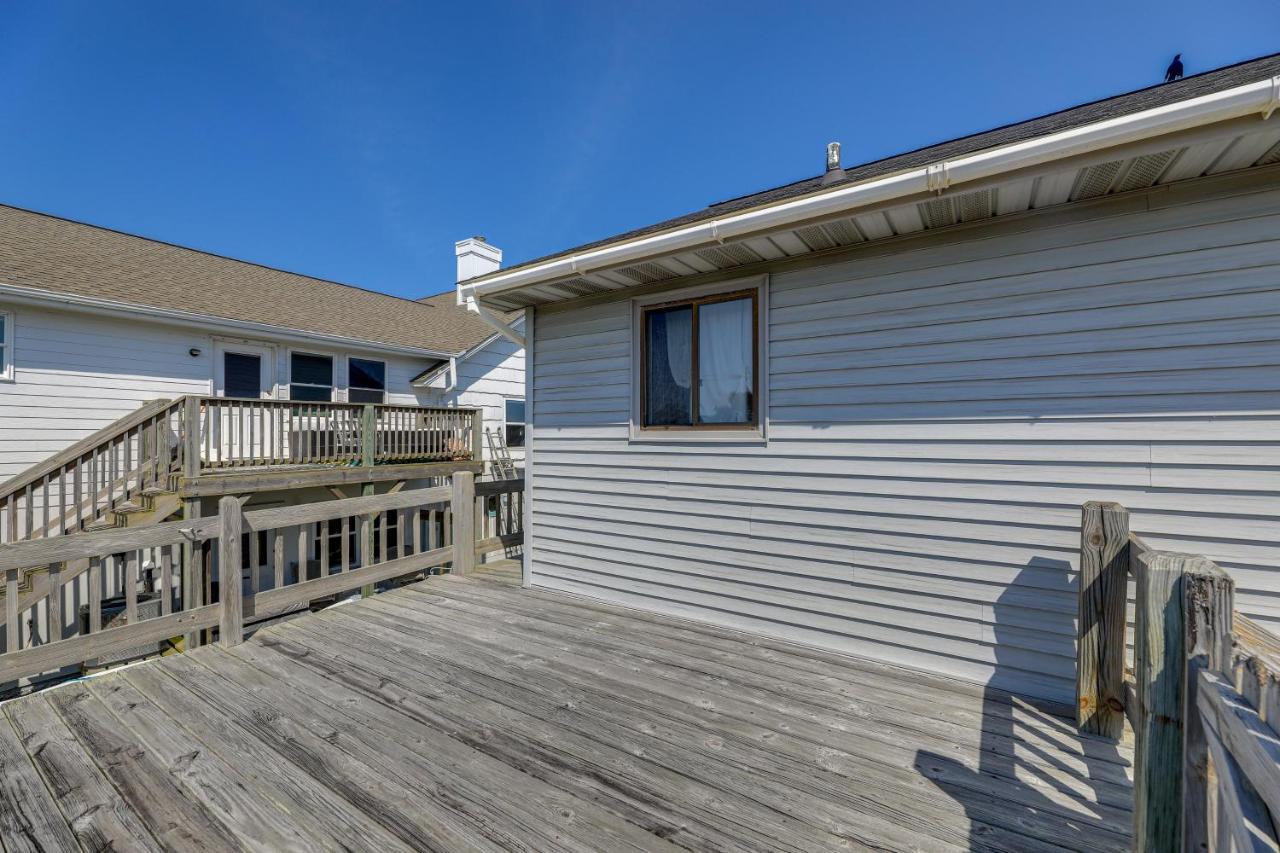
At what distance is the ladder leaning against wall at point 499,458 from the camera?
35.9 feet

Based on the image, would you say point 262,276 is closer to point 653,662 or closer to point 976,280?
point 653,662

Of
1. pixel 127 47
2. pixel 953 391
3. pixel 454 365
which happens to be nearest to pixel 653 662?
pixel 953 391

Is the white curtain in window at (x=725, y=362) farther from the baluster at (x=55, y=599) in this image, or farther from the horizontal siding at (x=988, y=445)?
the baluster at (x=55, y=599)

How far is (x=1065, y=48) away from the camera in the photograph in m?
5.50

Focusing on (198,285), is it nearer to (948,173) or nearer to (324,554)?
(324,554)

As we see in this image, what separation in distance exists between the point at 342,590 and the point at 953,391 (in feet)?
16.2

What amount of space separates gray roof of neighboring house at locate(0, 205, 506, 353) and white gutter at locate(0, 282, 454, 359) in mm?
115

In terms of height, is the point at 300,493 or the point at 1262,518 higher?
the point at 1262,518

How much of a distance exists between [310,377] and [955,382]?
9.88 metres

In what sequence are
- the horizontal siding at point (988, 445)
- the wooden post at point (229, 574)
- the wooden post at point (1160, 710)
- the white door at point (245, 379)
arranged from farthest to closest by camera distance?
the white door at point (245, 379)
the wooden post at point (229, 574)
the horizontal siding at point (988, 445)
the wooden post at point (1160, 710)

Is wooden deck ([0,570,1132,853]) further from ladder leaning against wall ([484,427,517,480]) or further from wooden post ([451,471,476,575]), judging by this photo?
ladder leaning against wall ([484,427,517,480])

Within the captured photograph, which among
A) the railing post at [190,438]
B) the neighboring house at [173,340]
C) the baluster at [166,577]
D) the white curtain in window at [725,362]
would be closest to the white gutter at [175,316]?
the neighboring house at [173,340]

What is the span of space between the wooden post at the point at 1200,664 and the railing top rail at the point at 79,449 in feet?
26.3

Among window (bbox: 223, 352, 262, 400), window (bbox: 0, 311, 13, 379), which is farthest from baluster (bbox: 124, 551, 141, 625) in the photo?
Answer: window (bbox: 223, 352, 262, 400)
